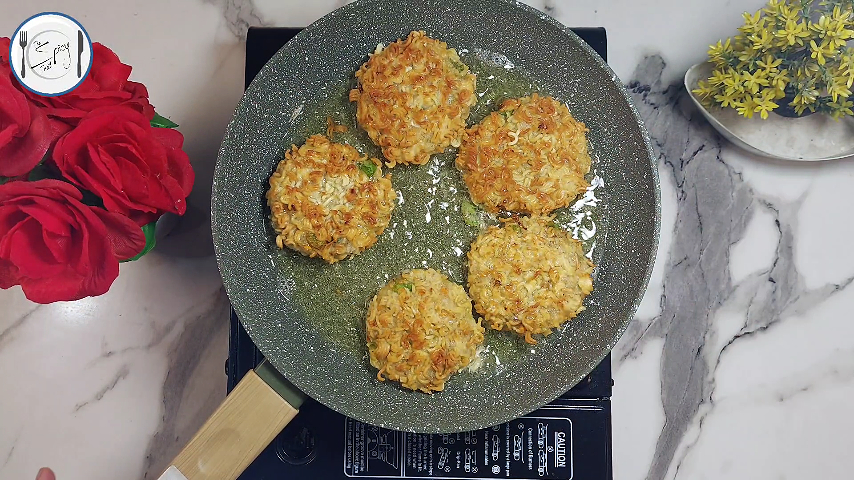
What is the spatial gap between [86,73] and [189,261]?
52 centimetres

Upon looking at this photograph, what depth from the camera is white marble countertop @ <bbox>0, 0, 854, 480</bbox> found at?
1.26 metres

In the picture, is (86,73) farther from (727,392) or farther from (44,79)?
(727,392)

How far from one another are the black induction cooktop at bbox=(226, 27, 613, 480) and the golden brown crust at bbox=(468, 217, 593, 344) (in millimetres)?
147

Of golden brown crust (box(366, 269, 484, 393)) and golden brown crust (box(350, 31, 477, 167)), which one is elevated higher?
golden brown crust (box(350, 31, 477, 167))

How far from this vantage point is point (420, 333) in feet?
3.52

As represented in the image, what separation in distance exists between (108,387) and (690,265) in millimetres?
1189

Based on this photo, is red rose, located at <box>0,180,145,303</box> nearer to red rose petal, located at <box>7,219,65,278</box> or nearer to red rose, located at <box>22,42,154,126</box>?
red rose petal, located at <box>7,219,65,278</box>

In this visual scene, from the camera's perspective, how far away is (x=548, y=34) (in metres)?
1.14

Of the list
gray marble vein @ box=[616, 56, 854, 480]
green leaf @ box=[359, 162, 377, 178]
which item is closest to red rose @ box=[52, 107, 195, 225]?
green leaf @ box=[359, 162, 377, 178]

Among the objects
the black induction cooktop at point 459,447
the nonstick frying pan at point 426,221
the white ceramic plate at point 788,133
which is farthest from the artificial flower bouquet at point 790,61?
the black induction cooktop at point 459,447

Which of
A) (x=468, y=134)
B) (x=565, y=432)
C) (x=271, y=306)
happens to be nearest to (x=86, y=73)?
(x=271, y=306)

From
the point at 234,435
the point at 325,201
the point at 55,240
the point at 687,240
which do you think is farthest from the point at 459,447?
Result: the point at 55,240

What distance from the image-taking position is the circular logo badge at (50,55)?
2.63 ft

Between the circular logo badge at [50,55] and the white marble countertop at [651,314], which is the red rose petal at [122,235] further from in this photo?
the white marble countertop at [651,314]
